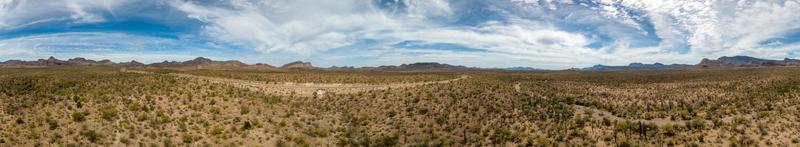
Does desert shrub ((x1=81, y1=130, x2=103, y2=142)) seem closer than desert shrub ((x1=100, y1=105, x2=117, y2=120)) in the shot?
Yes

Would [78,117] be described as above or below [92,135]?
above

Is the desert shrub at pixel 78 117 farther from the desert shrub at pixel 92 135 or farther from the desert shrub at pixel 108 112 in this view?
the desert shrub at pixel 92 135

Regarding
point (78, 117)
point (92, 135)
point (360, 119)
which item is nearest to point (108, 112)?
point (78, 117)

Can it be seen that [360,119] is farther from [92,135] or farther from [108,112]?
[92,135]

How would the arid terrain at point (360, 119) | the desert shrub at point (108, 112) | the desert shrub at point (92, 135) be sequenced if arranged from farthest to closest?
the desert shrub at point (108, 112), the arid terrain at point (360, 119), the desert shrub at point (92, 135)

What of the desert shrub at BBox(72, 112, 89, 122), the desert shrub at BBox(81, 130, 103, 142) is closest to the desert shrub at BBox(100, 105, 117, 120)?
the desert shrub at BBox(72, 112, 89, 122)

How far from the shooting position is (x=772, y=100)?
105 feet

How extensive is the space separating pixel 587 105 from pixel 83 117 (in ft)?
111

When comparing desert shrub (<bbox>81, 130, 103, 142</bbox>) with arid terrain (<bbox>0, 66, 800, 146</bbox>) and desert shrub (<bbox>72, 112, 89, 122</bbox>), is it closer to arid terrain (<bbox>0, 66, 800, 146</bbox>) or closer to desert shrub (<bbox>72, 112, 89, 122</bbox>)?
arid terrain (<bbox>0, 66, 800, 146</bbox>)

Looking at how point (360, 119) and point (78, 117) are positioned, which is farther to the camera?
point (360, 119)

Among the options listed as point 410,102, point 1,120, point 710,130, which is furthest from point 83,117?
point 710,130

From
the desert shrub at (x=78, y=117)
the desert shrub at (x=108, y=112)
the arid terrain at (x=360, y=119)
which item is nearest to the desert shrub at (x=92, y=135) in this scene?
the arid terrain at (x=360, y=119)

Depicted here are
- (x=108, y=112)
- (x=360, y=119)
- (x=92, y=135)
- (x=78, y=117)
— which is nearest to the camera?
(x=92, y=135)

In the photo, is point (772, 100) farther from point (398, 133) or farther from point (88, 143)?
point (88, 143)
